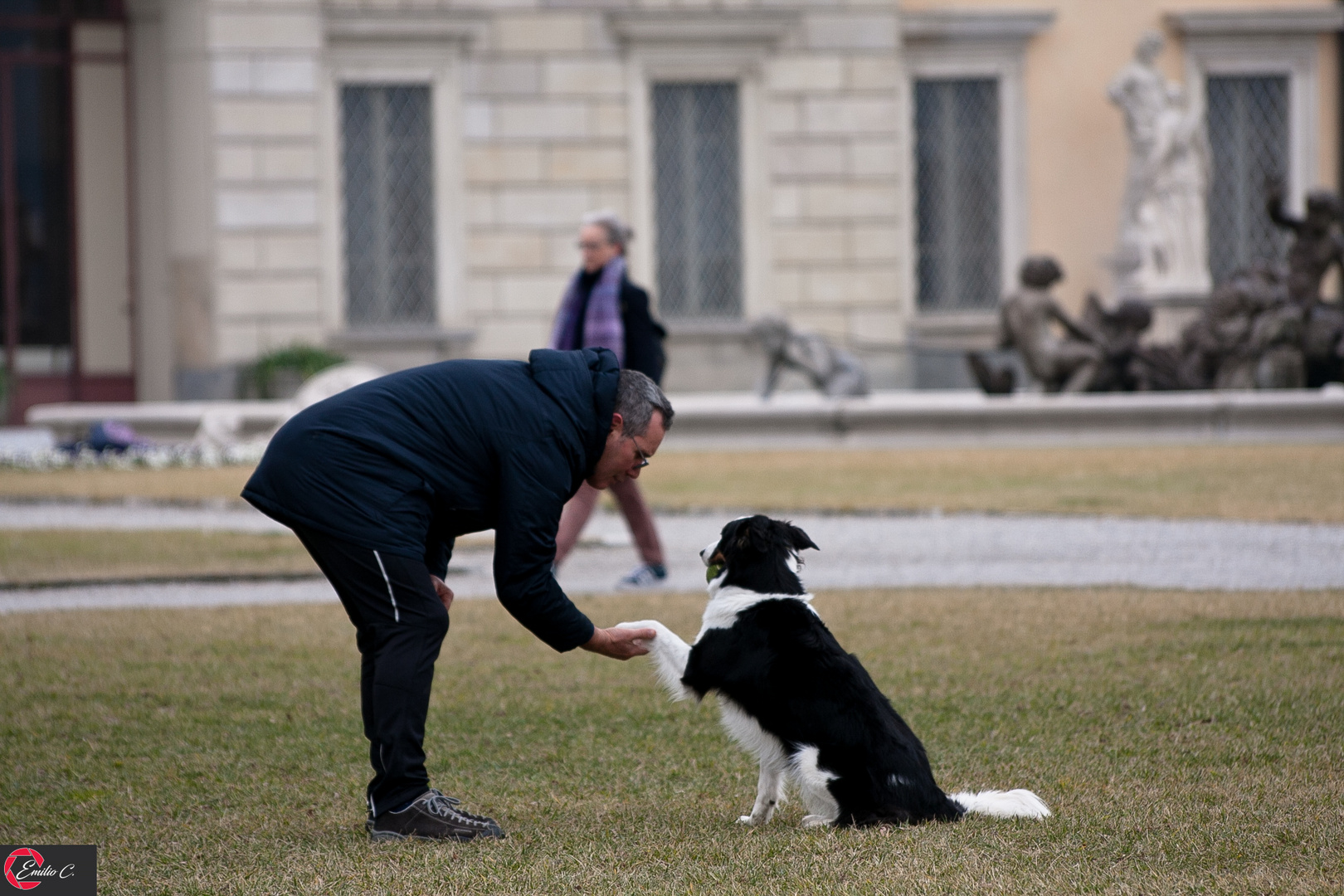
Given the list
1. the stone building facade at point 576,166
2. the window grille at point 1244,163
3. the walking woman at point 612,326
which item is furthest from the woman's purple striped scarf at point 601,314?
the window grille at point 1244,163

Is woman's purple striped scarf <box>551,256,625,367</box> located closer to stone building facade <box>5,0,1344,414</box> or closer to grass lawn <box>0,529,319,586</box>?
grass lawn <box>0,529,319,586</box>

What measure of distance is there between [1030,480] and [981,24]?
11.6 metres

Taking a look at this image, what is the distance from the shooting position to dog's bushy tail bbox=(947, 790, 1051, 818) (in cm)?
478

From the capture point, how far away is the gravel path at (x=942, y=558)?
943 cm

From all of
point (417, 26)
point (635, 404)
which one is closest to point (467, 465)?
point (635, 404)

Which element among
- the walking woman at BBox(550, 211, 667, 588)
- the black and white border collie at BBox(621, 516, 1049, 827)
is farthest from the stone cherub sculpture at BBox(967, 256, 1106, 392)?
the black and white border collie at BBox(621, 516, 1049, 827)

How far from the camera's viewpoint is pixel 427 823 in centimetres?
471

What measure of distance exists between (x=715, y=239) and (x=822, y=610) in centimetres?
1582

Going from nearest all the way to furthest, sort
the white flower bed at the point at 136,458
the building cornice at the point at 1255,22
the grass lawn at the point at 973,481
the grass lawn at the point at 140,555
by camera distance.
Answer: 1. the grass lawn at the point at 140,555
2. the grass lawn at the point at 973,481
3. the white flower bed at the point at 136,458
4. the building cornice at the point at 1255,22

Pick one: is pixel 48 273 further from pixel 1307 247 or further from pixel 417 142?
pixel 1307 247

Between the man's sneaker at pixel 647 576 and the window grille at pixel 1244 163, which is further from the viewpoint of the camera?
the window grille at pixel 1244 163

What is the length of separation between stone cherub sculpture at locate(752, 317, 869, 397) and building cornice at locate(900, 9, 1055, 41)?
6830 mm

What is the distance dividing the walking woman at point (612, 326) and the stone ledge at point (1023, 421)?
816cm

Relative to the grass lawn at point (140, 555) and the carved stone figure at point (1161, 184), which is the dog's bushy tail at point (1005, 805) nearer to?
the grass lawn at point (140, 555)
